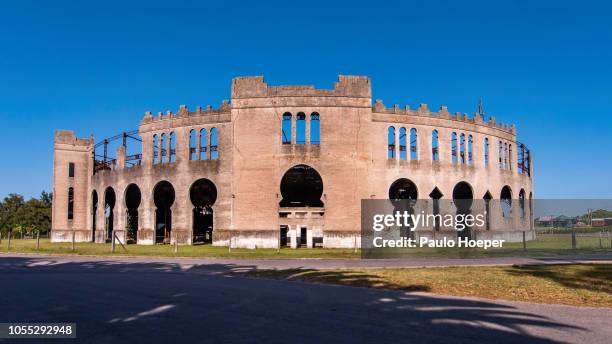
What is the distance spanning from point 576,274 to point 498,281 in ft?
15.7

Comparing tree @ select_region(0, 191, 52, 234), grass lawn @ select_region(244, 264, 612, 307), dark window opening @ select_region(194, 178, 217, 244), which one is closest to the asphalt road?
grass lawn @ select_region(244, 264, 612, 307)

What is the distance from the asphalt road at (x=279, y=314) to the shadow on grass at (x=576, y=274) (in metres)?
4.87

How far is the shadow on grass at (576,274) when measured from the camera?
625 inches

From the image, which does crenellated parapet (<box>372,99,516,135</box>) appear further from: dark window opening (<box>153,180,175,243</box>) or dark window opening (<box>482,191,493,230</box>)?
dark window opening (<box>153,180,175,243</box>)

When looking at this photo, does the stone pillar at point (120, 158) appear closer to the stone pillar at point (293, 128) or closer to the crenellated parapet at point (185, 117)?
the crenellated parapet at point (185, 117)

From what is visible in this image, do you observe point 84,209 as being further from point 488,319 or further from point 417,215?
point 488,319

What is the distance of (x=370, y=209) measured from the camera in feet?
133

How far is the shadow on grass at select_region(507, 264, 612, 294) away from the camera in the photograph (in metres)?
15.9

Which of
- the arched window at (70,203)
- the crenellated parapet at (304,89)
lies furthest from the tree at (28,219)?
the crenellated parapet at (304,89)

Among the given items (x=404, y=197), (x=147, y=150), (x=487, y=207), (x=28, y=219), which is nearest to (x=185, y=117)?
(x=147, y=150)

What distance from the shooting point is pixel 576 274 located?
1908cm

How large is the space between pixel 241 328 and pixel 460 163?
40710 mm

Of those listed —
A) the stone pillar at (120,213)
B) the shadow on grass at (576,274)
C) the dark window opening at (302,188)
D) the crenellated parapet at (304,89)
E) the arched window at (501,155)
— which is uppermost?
the crenellated parapet at (304,89)

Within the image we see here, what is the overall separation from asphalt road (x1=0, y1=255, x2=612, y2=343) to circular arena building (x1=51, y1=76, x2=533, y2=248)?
2274cm
